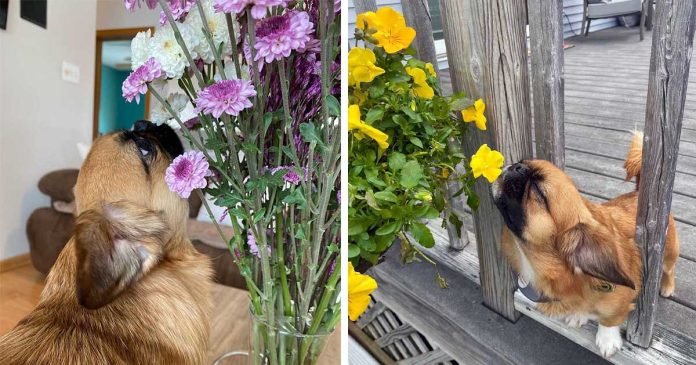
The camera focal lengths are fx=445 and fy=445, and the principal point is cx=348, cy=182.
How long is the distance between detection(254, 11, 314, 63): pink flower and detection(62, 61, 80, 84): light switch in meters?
0.43

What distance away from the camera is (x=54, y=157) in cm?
69

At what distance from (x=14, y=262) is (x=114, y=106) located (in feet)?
0.95

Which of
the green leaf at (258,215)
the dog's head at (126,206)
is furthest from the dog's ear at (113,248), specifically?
the green leaf at (258,215)

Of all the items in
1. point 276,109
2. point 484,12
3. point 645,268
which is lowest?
point 645,268

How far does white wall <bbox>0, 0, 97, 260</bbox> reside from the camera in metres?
0.67

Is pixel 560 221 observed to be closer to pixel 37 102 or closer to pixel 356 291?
pixel 356 291

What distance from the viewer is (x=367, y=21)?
2.24 feet

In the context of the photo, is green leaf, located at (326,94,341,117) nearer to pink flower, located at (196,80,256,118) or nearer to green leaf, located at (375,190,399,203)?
pink flower, located at (196,80,256,118)

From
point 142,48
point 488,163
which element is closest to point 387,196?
point 488,163

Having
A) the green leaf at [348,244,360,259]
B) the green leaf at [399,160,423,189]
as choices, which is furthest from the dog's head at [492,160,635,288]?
the green leaf at [348,244,360,259]

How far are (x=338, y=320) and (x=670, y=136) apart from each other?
0.48m

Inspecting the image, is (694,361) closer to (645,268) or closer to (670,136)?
(645,268)

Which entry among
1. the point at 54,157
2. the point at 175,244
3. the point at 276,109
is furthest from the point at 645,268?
the point at 54,157

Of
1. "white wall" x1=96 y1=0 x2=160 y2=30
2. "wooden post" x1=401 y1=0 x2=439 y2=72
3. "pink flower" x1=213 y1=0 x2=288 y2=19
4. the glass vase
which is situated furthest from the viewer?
"wooden post" x1=401 y1=0 x2=439 y2=72
